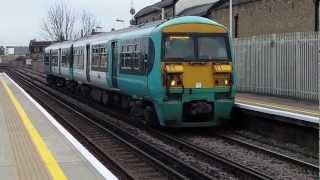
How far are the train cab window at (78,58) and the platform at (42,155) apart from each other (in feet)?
36.5

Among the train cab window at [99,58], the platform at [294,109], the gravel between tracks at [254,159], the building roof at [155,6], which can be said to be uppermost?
the building roof at [155,6]

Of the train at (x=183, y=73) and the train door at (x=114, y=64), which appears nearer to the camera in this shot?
the train at (x=183, y=73)

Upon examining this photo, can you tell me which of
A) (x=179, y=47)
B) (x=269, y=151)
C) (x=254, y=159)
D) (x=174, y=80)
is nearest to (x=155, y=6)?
(x=179, y=47)

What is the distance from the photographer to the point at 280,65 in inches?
895

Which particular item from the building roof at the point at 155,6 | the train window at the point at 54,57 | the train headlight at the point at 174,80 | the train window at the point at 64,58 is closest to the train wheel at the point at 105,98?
the train headlight at the point at 174,80

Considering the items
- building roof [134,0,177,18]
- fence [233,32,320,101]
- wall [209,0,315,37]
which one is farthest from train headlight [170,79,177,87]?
building roof [134,0,177,18]

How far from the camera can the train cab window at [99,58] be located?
73.1 ft

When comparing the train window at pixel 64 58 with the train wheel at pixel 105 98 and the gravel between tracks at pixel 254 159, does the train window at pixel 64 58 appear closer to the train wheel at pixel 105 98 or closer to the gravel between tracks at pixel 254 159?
the train wheel at pixel 105 98

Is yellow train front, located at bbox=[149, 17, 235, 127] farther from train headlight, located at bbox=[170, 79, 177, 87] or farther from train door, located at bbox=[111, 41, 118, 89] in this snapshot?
train door, located at bbox=[111, 41, 118, 89]

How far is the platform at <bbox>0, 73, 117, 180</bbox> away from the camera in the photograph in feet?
30.2

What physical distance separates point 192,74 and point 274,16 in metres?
18.2

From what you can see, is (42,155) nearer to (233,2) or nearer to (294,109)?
(294,109)

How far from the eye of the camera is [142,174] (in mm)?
11047

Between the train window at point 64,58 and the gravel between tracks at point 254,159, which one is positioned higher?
the train window at point 64,58
